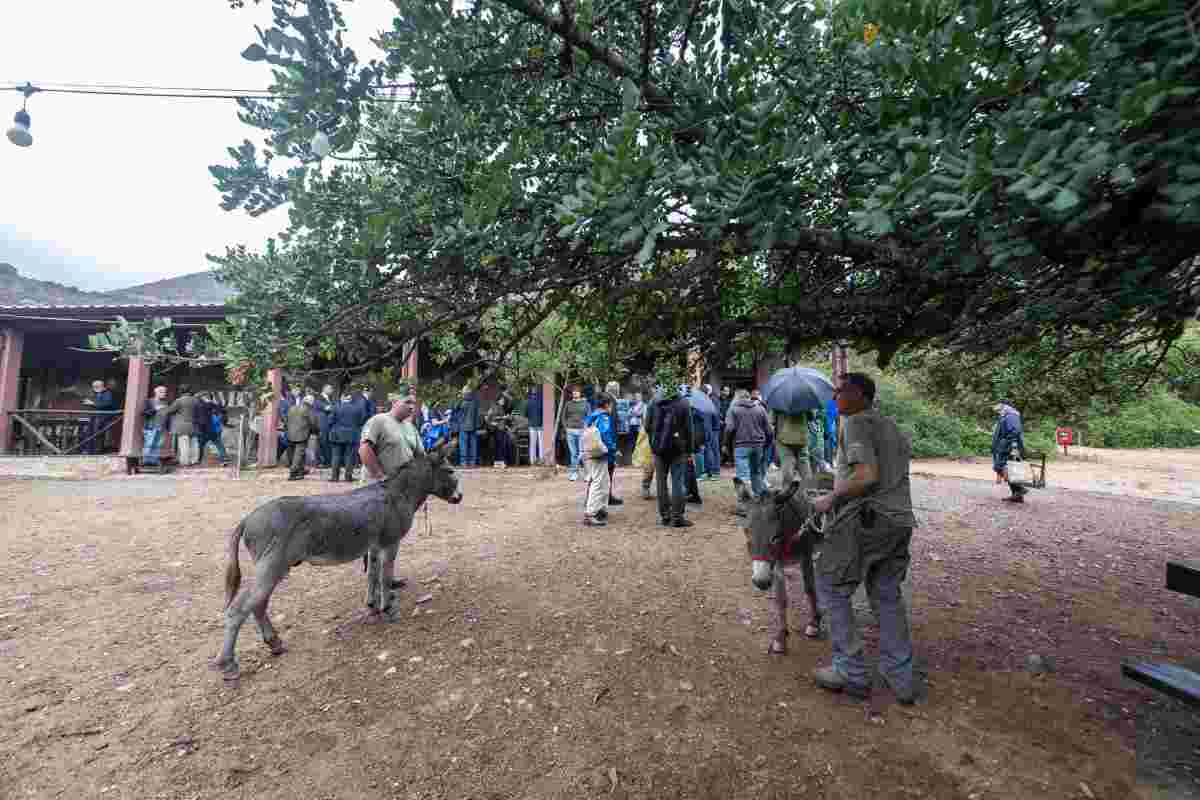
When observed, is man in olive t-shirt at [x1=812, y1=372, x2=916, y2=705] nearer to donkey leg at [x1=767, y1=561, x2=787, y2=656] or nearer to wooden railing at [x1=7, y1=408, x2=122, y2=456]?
donkey leg at [x1=767, y1=561, x2=787, y2=656]

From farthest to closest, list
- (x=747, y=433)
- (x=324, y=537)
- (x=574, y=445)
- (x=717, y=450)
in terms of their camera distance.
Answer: (x=574, y=445) → (x=717, y=450) → (x=747, y=433) → (x=324, y=537)

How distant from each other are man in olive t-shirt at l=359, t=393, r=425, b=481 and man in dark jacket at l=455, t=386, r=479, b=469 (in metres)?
7.70

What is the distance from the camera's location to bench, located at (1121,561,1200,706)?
2.30 m

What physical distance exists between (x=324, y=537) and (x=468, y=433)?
9.60 meters

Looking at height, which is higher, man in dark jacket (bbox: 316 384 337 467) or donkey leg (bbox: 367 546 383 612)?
man in dark jacket (bbox: 316 384 337 467)

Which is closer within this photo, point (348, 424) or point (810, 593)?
point (810, 593)

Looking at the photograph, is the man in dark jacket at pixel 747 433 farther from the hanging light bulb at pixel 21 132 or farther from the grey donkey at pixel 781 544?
the hanging light bulb at pixel 21 132

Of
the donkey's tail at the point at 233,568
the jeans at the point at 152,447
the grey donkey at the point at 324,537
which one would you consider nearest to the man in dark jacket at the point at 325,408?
the jeans at the point at 152,447

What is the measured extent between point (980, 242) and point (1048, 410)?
777 centimetres

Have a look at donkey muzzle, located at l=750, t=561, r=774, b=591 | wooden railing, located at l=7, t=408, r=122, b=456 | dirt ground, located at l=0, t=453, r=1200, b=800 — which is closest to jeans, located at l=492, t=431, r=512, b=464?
dirt ground, located at l=0, t=453, r=1200, b=800

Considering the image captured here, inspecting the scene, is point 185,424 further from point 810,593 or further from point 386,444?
point 810,593

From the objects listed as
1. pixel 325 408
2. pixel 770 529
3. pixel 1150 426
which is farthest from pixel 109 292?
pixel 1150 426

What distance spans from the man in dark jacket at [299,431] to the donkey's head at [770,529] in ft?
33.2

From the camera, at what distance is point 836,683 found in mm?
3084
